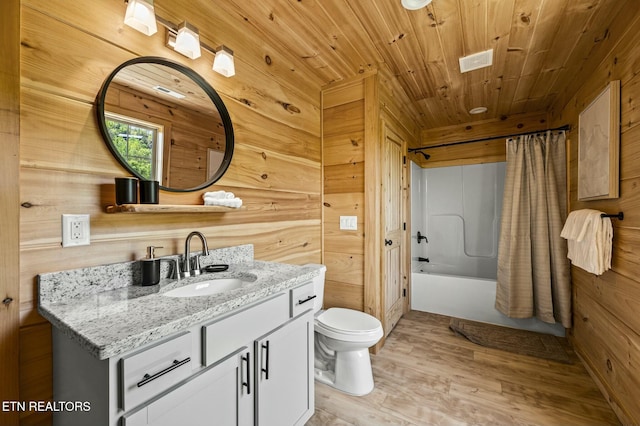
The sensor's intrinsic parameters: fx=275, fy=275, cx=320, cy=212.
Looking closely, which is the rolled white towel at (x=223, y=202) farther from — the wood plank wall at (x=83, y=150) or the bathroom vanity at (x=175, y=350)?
the bathroom vanity at (x=175, y=350)

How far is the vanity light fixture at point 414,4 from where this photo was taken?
60.1 inches

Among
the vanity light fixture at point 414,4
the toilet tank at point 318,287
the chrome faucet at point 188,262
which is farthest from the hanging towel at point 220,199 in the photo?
the vanity light fixture at point 414,4

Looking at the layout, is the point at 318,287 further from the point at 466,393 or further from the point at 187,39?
the point at 187,39

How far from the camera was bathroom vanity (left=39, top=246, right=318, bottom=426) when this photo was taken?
71 cm

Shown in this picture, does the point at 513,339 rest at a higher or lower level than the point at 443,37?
lower

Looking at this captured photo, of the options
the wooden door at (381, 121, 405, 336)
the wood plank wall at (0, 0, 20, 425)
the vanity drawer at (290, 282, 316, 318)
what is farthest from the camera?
the wooden door at (381, 121, 405, 336)

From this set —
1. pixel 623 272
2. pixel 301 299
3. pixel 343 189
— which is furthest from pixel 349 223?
pixel 623 272

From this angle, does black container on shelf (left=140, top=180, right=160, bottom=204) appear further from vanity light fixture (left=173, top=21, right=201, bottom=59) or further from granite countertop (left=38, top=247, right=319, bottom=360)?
vanity light fixture (left=173, top=21, right=201, bottom=59)

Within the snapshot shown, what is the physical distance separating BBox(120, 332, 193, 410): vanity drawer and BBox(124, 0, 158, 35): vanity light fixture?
3.95ft

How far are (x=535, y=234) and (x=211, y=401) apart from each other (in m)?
3.07

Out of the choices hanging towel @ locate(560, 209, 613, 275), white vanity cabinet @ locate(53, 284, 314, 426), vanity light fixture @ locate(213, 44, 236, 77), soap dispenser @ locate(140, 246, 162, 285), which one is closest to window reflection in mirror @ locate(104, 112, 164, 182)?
soap dispenser @ locate(140, 246, 162, 285)

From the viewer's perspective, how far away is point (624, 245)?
1.59 metres

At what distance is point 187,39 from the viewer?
1.27 meters

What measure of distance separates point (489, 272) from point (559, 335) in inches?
39.8
